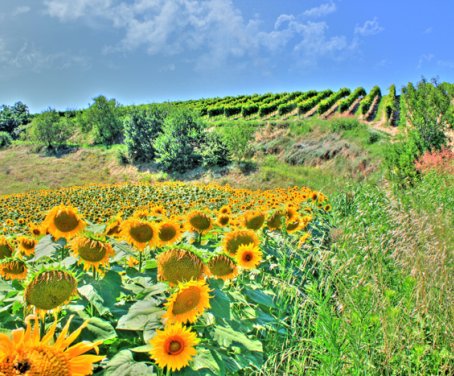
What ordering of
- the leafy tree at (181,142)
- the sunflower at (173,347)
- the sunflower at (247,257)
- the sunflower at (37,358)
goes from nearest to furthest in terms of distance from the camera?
the sunflower at (37,358) → the sunflower at (173,347) → the sunflower at (247,257) → the leafy tree at (181,142)

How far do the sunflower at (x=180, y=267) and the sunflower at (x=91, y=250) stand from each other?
0.33 m

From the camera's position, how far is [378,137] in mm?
19484

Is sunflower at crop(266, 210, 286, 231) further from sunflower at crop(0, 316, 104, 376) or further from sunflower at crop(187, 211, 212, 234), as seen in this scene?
sunflower at crop(0, 316, 104, 376)

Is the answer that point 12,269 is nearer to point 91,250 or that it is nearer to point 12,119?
point 91,250

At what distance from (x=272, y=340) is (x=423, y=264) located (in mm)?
1438

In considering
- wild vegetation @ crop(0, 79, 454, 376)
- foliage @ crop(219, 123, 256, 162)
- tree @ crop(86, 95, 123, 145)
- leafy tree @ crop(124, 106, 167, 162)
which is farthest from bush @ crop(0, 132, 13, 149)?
wild vegetation @ crop(0, 79, 454, 376)

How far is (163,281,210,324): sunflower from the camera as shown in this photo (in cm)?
146

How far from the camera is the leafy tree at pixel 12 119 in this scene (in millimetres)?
46209

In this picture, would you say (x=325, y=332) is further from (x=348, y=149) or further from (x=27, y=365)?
(x=348, y=149)

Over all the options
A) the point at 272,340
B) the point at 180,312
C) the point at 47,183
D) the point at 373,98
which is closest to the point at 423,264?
the point at 272,340

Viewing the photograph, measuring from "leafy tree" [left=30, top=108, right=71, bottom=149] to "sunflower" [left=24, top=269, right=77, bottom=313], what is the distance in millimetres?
32859

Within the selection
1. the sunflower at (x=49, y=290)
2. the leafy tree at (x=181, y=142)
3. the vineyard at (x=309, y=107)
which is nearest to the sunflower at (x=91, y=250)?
the sunflower at (x=49, y=290)

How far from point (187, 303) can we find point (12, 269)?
94 centimetres

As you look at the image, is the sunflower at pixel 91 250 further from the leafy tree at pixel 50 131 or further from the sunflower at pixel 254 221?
the leafy tree at pixel 50 131
